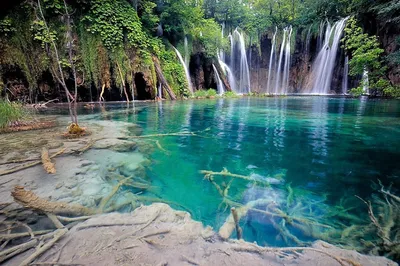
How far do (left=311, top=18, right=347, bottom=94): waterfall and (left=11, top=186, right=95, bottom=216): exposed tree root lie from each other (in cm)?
2469

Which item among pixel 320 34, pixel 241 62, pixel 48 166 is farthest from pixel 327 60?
pixel 48 166

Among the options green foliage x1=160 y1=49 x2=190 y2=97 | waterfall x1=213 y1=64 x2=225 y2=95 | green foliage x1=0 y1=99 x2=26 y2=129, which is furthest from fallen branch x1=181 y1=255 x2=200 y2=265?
waterfall x1=213 y1=64 x2=225 y2=95

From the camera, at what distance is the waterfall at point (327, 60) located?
20297 millimetres

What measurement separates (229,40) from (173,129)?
74.5 feet

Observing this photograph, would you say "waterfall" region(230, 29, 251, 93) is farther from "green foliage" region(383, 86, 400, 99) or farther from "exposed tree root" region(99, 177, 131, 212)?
"exposed tree root" region(99, 177, 131, 212)

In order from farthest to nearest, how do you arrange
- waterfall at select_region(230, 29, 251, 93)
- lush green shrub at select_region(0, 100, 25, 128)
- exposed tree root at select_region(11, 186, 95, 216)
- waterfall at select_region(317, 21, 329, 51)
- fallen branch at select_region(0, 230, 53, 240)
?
waterfall at select_region(230, 29, 251, 93) < waterfall at select_region(317, 21, 329, 51) < lush green shrub at select_region(0, 100, 25, 128) < exposed tree root at select_region(11, 186, 95, 216) < fallen branch at select_region(0, 230, 53, 240)

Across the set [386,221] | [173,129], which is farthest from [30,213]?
[173,129]

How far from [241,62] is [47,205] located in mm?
26468

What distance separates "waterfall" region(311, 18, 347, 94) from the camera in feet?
66.6

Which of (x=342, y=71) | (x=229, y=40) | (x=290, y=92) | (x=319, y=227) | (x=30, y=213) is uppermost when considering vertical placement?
(x=229, y=40)

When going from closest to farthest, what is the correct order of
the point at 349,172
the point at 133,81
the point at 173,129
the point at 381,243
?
the point at 381,243 → the point at 349,172 → the point at 173,129 → the point at 133,81

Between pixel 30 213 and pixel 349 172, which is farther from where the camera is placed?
pixel 349 172

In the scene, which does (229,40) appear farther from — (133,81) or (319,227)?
(319,227)

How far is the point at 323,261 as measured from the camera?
135cm
